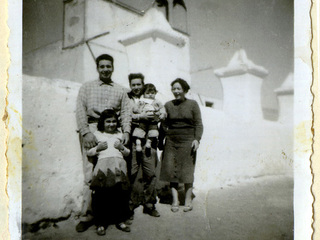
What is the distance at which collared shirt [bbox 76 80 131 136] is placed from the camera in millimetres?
2293

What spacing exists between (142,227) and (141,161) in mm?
523

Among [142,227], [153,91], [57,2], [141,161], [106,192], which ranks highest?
[57,2]

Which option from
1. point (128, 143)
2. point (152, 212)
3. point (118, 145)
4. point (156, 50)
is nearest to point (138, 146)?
point (128, 143)

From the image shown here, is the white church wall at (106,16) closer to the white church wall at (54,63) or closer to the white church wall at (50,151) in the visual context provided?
the white church wall at (54,63)

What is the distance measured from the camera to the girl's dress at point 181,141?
259cm

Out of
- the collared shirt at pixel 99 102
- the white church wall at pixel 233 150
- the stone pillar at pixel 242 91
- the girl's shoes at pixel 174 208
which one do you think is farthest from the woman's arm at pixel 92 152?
the stone pillar at pixel 242 91

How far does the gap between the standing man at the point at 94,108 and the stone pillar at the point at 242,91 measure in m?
0.99

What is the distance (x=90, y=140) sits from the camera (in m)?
2.22

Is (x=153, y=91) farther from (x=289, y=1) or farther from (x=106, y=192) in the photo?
(x=289, y=1)

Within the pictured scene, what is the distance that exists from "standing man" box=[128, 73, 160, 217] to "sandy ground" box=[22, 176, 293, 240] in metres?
0.09

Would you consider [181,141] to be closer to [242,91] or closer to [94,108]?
[94,108]

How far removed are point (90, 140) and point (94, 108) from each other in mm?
264
